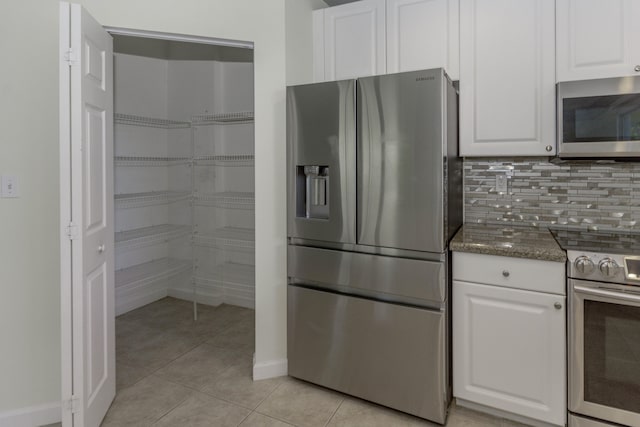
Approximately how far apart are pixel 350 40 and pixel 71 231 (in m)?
1.93

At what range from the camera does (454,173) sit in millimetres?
2268

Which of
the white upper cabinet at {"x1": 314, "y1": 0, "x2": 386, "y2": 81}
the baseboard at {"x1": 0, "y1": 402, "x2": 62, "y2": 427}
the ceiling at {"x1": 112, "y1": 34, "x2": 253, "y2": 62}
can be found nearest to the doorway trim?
the baseboard at {"x1": 0, "y1": 402, "x2": 62, "y2": 427}

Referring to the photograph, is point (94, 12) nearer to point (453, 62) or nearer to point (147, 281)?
point (453, 62)

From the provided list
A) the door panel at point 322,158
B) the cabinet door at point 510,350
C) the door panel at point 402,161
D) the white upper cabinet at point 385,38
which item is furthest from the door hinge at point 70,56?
the cabinet door at point 510,350

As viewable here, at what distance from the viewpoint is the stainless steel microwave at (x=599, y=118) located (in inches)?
72.9

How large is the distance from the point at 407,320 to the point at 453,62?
1.50 meters

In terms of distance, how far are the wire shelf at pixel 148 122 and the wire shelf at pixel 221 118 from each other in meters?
0.17

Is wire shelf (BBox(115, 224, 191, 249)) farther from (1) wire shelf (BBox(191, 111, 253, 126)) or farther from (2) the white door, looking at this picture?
(2) the white door

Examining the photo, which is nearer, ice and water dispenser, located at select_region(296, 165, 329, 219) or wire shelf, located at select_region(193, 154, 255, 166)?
ice and water dispenser, located at select_region(296, 165, 329, 219)

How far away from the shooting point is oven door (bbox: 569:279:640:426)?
171 centimetres

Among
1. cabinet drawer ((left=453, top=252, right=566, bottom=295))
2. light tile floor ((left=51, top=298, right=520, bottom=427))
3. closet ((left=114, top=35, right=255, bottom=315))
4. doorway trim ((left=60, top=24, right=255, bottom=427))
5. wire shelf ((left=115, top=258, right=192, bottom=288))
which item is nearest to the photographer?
doorway trim ((left=60, top=24, right=255, bottom=427))

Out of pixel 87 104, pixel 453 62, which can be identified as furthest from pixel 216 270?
pixel 453 62

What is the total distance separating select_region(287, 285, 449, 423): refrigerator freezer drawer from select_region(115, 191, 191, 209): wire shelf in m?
1.98

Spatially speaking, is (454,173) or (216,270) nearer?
(454,173)
